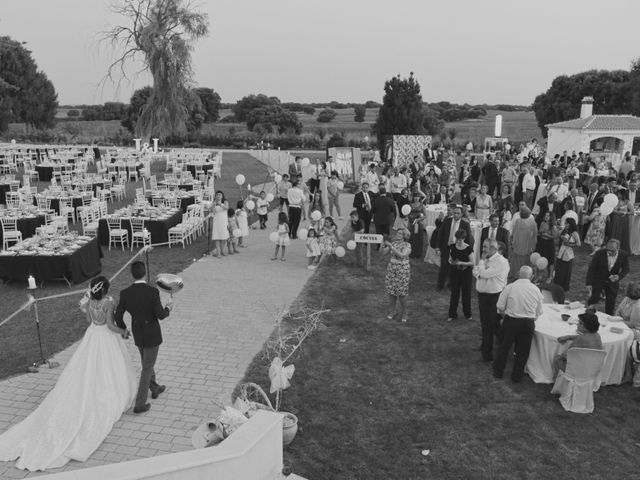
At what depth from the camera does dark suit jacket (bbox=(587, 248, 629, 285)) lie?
9008mm

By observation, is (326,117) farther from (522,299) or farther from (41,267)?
(522,299)

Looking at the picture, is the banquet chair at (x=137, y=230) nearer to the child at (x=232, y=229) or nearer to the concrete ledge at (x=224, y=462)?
the child at (x=232, y=229)

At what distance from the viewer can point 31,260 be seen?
11.2 meters

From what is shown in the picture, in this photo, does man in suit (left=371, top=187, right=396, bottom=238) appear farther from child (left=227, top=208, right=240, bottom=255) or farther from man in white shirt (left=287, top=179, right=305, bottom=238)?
child (left=227, top=208, right=240, bottom=255)

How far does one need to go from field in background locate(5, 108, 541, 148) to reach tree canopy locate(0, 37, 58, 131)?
5.06 ft

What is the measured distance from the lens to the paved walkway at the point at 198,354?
6152 mm

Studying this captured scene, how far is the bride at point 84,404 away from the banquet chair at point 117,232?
829 cm

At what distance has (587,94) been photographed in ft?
175

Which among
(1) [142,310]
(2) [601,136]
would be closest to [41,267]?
(1) [142,310]

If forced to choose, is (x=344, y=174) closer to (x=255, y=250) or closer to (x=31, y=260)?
(x=255, y=250)

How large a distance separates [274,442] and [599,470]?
132 inches

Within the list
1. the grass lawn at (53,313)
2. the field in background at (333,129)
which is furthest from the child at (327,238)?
the field in background at (333,129)

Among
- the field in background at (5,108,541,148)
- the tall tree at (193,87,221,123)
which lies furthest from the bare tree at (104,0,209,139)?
the tall tree at (193,87,221,123)

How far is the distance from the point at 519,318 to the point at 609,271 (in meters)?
2.84
